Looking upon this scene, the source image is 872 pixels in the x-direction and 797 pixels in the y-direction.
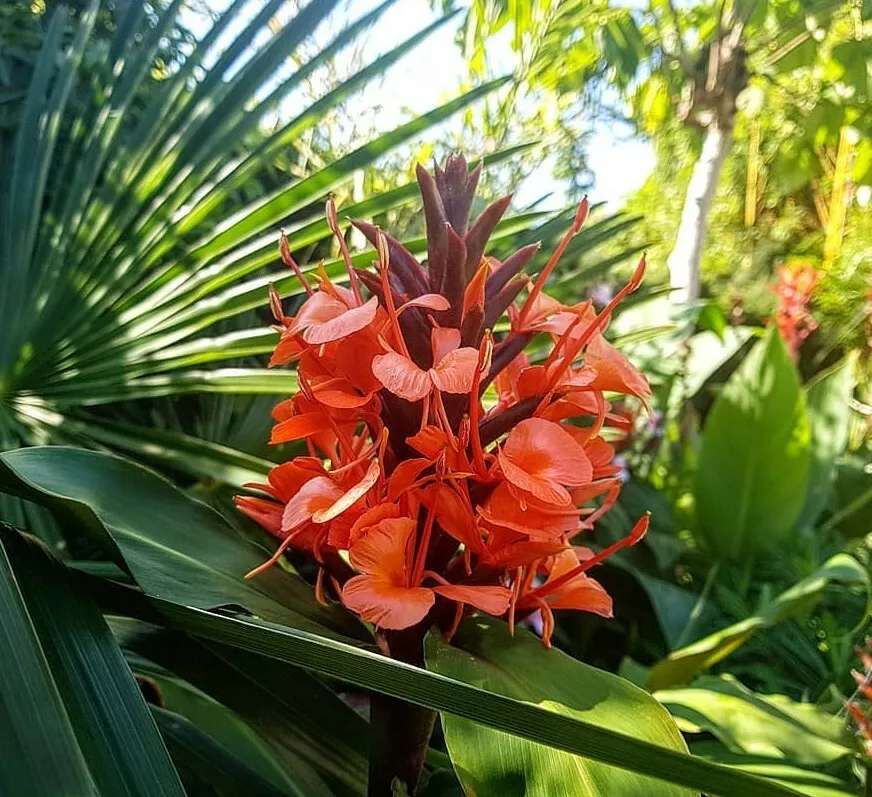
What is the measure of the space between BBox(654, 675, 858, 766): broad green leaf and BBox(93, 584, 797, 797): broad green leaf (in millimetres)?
280

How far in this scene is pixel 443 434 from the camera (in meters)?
0.26

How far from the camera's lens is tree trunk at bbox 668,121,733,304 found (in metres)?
1.13

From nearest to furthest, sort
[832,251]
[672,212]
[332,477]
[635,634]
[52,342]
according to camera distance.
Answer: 1. [332,477]
2. [52,342]
3. [635,634]
4. [672,212]
5. [832,251]

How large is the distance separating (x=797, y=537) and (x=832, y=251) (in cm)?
119

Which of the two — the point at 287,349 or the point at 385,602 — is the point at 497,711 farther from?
the point at 287,349

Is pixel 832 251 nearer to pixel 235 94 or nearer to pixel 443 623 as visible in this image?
pixel 235 94

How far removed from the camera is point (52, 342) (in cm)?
55

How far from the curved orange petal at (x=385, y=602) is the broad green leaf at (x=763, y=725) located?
276mm

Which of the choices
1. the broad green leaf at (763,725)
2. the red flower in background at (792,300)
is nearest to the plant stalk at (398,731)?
the broad green leaf at (763,725)

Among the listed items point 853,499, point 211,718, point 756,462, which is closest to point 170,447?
point 211,718

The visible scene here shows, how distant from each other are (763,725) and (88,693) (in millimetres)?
397

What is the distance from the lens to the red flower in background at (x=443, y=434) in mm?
260

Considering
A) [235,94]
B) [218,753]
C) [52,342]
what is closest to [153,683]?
[218,753]

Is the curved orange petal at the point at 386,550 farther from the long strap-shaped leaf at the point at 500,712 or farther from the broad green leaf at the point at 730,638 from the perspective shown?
the broad green leaf at the point at 730,638
